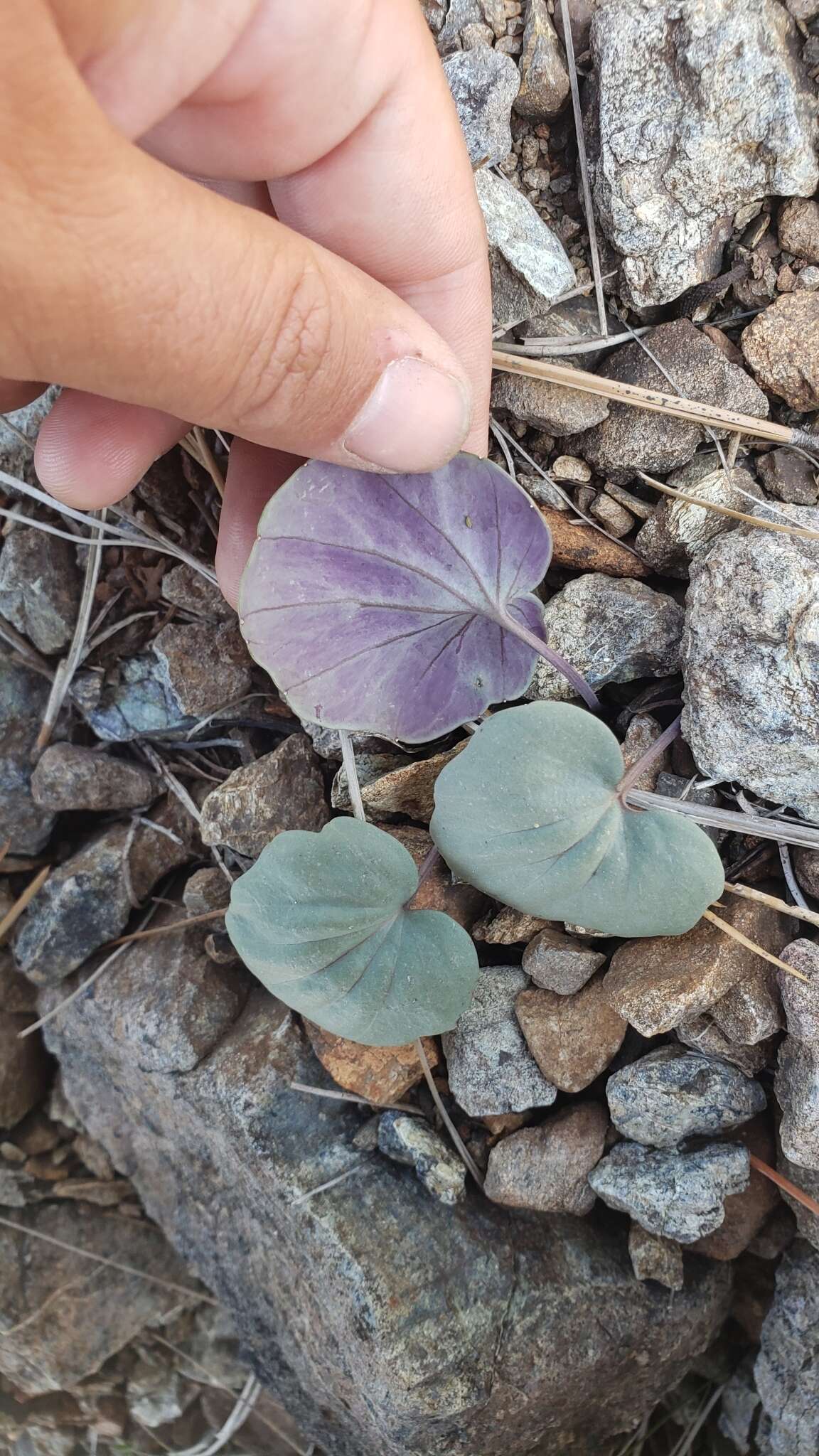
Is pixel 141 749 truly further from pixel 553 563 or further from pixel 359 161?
pixel 359 161

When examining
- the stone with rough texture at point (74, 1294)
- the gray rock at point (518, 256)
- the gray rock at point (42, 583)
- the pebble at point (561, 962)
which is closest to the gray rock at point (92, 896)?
the gray rock at point (42, 583)

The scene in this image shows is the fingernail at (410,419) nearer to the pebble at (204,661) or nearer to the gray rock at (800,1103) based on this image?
the pebble at (204,661)

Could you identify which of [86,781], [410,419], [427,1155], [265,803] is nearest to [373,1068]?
[427,1155]

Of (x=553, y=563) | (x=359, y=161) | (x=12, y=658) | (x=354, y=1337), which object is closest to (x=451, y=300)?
(x=359, y=161)

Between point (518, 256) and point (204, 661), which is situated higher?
point (518, 256)

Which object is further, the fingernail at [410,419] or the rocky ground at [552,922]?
the rocky ground at [552,922]

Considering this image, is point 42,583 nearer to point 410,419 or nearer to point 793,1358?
point 410,419

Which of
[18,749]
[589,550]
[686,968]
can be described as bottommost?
[686,968]
